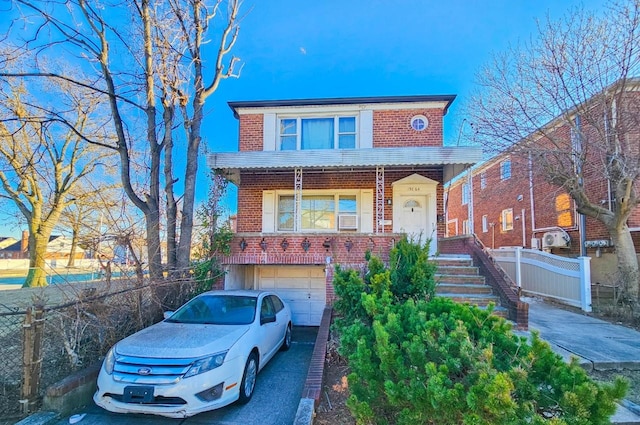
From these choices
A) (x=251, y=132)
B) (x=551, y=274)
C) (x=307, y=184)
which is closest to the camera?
(x=551, y=274)

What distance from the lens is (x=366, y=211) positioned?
10977 millimetres

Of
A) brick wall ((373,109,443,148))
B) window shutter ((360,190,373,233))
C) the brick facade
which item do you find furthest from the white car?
the brick facade

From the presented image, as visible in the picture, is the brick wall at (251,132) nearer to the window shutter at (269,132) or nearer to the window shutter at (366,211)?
the window shutter at (269,132)

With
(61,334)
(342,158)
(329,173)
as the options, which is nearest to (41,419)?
(61,334)

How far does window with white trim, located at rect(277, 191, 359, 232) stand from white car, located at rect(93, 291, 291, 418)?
20.2ft

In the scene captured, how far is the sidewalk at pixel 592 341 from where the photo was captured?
15.8 ft

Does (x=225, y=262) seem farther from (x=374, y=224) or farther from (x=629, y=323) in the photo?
(x=629, y=323)

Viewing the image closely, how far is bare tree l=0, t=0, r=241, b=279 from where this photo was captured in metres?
7.65

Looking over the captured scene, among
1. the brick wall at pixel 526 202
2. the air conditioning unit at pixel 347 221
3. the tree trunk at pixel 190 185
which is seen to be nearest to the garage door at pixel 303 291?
the air conditioning unit at pixel 347 221

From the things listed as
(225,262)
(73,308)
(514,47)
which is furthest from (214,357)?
(514,47)

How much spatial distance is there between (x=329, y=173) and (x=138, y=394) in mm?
8569

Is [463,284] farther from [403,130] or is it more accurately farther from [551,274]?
[403,130]

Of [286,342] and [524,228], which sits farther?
[524,228]

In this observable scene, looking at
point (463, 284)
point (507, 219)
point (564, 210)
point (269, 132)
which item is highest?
point (269, 132)
